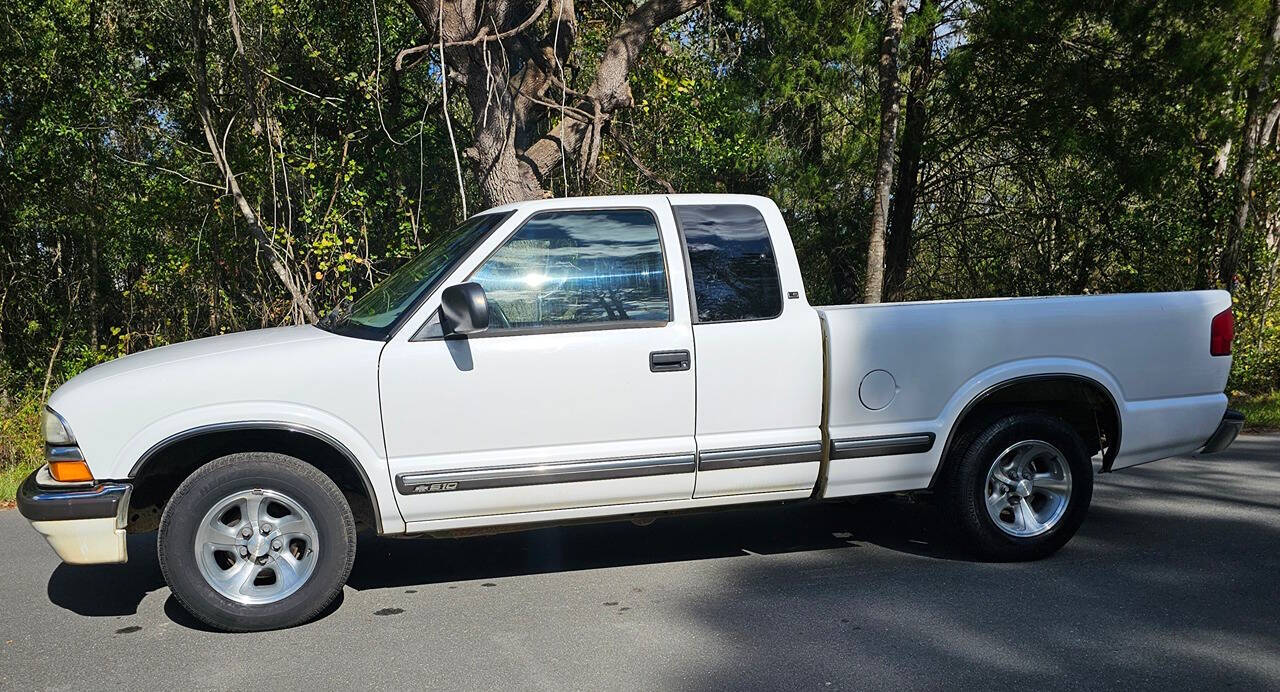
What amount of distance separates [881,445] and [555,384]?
5.82 feet

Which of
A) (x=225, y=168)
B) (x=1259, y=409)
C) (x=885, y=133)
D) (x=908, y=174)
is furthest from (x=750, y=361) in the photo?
(x=908, y=174)

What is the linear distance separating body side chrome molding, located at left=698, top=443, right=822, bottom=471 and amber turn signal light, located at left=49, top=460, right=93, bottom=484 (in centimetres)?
282

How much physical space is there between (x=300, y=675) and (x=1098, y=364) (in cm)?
436

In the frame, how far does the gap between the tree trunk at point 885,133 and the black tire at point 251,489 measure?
25.5 feet

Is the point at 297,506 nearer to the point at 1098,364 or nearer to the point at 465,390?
the point at 465,390

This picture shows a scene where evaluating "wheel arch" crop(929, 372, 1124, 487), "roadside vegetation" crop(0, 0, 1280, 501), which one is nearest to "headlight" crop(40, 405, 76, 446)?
"wheel arch" crop(929, 372, 1124, 487)

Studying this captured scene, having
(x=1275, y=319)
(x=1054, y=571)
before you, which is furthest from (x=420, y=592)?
(x=1275, y=319)

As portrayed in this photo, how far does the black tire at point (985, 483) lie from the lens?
5.50 meters

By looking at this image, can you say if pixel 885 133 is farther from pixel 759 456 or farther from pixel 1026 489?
pixel 759 456

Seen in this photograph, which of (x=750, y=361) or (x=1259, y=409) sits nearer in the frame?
(x=750, y=361)

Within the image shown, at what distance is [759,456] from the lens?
5145mm

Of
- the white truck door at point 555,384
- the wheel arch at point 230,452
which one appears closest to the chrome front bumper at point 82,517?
the wheel arch at point 230,452

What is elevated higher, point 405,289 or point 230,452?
point 405,289

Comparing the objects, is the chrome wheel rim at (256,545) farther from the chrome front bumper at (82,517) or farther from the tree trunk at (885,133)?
the tree trunk at (885,133)
